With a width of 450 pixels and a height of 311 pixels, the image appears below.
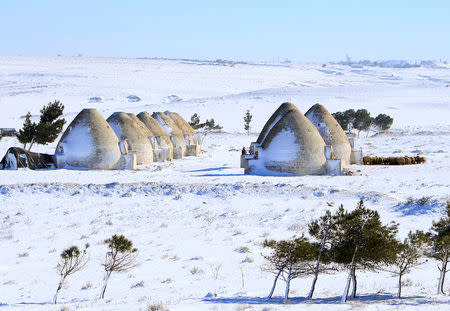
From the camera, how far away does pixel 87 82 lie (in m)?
129

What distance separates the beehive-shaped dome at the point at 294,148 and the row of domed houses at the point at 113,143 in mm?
7875

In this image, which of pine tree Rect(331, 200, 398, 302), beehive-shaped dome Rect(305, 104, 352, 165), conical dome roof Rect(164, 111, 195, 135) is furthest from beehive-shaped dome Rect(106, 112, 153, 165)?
pine tree Rect(331, 200, 398, 302)

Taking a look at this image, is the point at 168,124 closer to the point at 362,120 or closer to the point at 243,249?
the point at 243,249

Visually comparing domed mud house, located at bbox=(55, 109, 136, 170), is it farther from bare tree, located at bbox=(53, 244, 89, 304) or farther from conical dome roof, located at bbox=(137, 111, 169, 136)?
bare tree, located at bbox=(53, 244, 89, 304)

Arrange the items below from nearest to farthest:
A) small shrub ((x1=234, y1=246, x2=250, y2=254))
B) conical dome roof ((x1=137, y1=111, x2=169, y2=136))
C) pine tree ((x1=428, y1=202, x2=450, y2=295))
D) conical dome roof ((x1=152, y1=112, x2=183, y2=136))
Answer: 1. pine tree ((x1=428, y1=202, x2=450, y2=295))
2. small shrub ((x1=234, y1=246, x2=250, y2=254))
3. conical dome roof ((x1=137, y1=111, x2=169, y2=136))
4. conical dome roof ((x1=152, y1=112, x2=183, y2=136))

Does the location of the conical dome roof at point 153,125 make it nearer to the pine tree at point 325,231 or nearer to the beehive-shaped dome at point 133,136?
the beehive-shaped dome at point 133,136

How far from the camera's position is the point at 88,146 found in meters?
31.5

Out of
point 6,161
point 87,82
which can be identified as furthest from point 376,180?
point 87,82

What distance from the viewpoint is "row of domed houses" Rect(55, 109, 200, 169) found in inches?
1244

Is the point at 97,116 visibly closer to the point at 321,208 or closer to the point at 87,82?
the point at 321,208

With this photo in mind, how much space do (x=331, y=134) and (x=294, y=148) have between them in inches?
149

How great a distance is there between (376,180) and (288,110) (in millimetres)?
6450

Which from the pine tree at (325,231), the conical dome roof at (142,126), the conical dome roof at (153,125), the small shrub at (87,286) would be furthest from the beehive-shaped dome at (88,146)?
the pine tree at (325,231)

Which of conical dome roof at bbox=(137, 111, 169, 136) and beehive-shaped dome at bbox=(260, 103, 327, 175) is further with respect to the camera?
conical dome roof at bbox=(137, 111, 169, 136)
